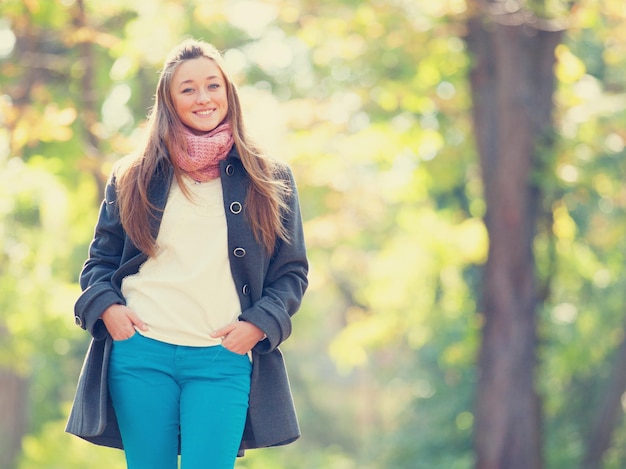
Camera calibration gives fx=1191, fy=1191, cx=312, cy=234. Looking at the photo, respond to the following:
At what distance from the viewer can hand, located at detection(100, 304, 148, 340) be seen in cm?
334

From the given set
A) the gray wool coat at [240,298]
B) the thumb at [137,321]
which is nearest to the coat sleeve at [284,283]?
the gray wool coat at [240,298]

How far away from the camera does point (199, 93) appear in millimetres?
3453

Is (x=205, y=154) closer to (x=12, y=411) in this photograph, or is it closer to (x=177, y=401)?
(x=177, y=401)

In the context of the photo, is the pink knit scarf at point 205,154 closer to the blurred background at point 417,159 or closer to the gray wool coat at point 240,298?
the gray wool coat at point 240,298

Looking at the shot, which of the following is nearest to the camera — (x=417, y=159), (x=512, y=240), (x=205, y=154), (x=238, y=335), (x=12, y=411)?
(x=238, y=335)

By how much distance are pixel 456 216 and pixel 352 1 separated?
3.53 m

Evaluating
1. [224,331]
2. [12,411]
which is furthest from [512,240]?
[12,411]

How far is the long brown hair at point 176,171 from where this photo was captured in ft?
11.2

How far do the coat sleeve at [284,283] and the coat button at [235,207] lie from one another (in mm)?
160

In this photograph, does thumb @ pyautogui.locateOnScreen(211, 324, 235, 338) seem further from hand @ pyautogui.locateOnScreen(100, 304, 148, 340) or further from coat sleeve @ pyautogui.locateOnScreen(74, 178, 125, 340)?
coat sleeve @ pyautogui.locateOnScreen(74, 178, 125, 340)

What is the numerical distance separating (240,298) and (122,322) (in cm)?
34

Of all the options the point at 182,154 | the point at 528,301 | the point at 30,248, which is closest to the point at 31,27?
the point at 30,248

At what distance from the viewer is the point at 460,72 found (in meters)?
11.2

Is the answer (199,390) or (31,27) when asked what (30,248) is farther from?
(199,390)
